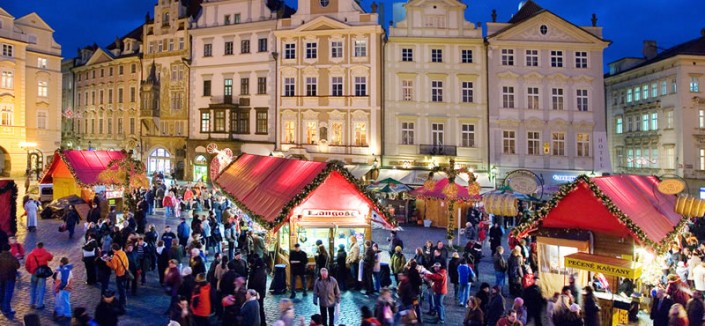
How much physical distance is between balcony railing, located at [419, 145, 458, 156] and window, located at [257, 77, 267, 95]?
12.4 meters

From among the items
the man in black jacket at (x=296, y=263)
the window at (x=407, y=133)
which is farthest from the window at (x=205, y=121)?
the man in black jacket at (x=296, y=263)

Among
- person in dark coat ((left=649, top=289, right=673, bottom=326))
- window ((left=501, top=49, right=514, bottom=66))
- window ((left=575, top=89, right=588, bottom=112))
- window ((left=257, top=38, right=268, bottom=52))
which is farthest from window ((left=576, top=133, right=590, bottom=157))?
person in dark coat ((left=649, top=289, right=673, bottom=326))

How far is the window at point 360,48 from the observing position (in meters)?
33.3

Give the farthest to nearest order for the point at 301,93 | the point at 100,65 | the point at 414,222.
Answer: the point at 100,65 < the point at 301,93 < the point at 414,222

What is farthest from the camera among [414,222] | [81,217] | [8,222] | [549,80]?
[549,80]

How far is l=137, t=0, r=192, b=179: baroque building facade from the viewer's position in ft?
132

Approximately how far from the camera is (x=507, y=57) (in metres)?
32.3

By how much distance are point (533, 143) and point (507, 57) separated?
19.2 ft

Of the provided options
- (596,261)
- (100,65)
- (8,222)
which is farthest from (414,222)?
(100,65)

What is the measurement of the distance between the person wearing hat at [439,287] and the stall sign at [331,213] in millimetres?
2944

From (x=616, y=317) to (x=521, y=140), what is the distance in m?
23.1

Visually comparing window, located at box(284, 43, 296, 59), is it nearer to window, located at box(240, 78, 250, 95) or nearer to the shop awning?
window, located at box(240, 78, 250, 95)

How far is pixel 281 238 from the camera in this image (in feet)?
44.6

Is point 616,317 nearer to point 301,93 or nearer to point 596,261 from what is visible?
point 596,261
